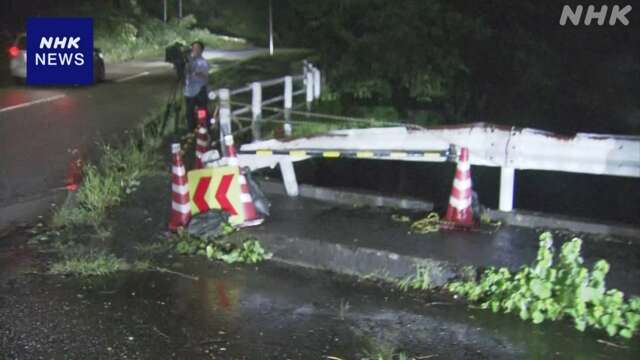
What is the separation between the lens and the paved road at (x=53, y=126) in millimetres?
10195

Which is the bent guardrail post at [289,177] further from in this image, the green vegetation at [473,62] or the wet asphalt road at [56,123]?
the green vegetation at [473,62]

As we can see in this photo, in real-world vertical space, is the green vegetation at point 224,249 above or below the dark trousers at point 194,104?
below

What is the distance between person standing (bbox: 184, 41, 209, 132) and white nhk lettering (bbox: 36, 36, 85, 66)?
6.10 m

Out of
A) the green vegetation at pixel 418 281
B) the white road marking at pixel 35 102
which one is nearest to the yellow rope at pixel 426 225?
the green vegetation at pixel 418 281

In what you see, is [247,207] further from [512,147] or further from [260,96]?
[260,96]

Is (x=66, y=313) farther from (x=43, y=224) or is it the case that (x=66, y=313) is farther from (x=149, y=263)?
(x=43, y=224)

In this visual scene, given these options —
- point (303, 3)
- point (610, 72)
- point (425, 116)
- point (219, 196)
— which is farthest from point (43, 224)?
point (610, 72)

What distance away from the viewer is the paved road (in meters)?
10.2

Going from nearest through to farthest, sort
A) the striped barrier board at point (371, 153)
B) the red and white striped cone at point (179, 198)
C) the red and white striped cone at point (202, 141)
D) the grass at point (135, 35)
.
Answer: the red and white striped cone at point (179, 198) → the striped barrier board at point (371, 153) → the red and white striped cone at point (202, 141) → the grass at point (135, 35)

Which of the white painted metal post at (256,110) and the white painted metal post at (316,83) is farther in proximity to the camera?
the white painted metal post at (316,83)

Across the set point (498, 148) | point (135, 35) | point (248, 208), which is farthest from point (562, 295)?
point (135, 35)

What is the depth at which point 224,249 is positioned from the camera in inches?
283

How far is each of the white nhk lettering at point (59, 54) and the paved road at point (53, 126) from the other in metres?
0.80

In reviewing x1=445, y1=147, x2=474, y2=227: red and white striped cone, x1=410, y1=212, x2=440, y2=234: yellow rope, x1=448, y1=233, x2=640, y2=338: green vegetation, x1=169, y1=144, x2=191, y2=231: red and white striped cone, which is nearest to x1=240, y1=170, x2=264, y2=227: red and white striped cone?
x1=169, y1=144, x2=191, y2=231: red and white striped cone
